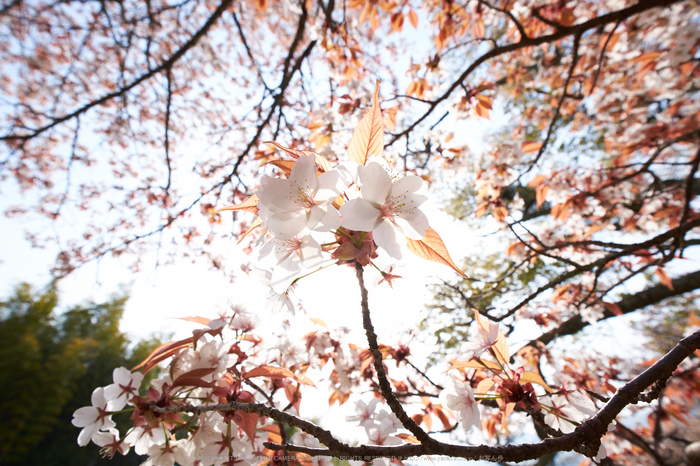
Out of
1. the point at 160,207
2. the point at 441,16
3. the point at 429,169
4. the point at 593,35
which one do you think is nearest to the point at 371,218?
the point at 441,16

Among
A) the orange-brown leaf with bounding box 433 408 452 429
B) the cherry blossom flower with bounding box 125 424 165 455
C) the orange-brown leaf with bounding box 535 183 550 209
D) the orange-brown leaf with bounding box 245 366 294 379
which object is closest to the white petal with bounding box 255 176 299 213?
the orange-brown leaf with bounding box 245 366 294 379

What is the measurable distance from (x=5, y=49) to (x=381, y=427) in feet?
14.5

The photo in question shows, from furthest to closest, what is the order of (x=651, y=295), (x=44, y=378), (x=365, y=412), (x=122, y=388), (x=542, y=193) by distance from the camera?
1. (x=44, y=378)
2. (x=651, y=295)
3. (x=542, y=193)
4. (x=365, y=412)
5. (x=122, y=388)

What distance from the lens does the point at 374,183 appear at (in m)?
0.42

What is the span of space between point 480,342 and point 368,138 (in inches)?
20.9

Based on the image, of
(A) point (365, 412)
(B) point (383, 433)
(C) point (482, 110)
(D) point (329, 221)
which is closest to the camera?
(D) point (329, 221)

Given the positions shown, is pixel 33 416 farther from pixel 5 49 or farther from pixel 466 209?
pixel 466 209

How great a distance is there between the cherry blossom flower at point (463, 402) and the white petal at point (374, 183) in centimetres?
54

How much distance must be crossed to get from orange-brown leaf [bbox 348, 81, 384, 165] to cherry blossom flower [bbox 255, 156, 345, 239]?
3.0 inches

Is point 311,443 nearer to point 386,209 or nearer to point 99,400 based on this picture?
point 99,400

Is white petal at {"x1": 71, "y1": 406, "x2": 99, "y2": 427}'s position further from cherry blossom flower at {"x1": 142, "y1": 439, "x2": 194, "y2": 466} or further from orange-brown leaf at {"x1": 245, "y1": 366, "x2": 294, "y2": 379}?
orange-brown leaf at {"x1": 245, "y1": 366, "x2": 294, "y2": 379}

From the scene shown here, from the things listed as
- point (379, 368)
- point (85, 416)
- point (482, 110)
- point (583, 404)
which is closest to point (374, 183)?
point (379, 368)

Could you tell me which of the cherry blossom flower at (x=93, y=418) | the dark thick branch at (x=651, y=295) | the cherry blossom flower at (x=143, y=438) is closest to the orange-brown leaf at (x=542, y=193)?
the dark thick branch at (x=651, y=295)

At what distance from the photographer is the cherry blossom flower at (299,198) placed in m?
0.42
